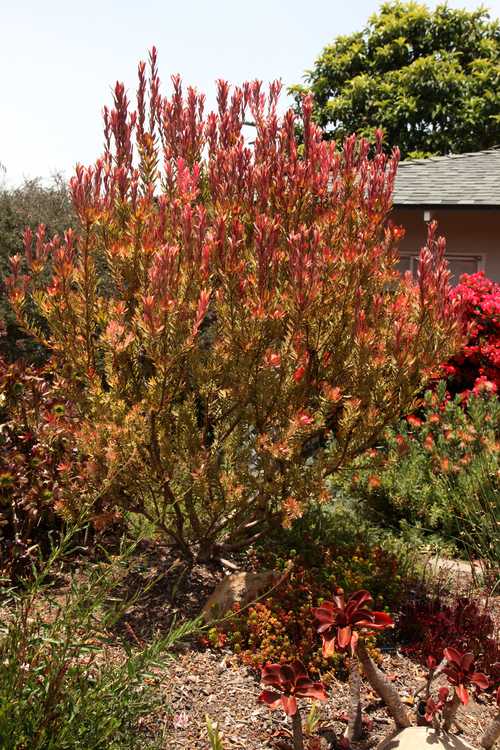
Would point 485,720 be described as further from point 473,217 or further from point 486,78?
point 486,78

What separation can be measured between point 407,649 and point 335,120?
76.5 feet

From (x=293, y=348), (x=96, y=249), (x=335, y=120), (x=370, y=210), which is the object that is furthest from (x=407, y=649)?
(x=335, y=120)

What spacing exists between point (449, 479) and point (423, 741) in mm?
4028

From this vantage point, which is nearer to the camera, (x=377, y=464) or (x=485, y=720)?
(x=485, y=720)

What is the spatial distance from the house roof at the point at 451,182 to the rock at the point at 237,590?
34.7ft

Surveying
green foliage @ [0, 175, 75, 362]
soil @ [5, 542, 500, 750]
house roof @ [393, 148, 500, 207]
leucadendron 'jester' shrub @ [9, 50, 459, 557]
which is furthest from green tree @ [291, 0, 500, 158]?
soil @ [5, 542, 500, 750]

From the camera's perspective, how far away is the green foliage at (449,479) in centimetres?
640

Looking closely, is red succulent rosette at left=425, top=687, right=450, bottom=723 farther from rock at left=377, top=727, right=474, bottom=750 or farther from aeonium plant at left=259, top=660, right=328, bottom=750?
aeonium plant at left=259, top=660, right=328, bottom=750

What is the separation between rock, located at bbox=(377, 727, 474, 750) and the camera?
3234mm

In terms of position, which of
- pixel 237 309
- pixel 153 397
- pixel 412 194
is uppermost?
pixel 412 194

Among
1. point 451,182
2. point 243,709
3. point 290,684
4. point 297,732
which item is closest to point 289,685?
point 290,684

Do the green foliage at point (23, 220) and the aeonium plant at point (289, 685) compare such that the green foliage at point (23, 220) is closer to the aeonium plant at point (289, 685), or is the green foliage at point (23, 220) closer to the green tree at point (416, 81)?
the aeonium plant at point (289, 685)

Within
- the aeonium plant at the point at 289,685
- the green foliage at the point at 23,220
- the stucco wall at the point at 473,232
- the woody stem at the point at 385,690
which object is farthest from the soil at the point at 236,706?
the stucco wall at the point at 473,232

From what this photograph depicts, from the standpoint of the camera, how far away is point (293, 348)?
14.3 feet
